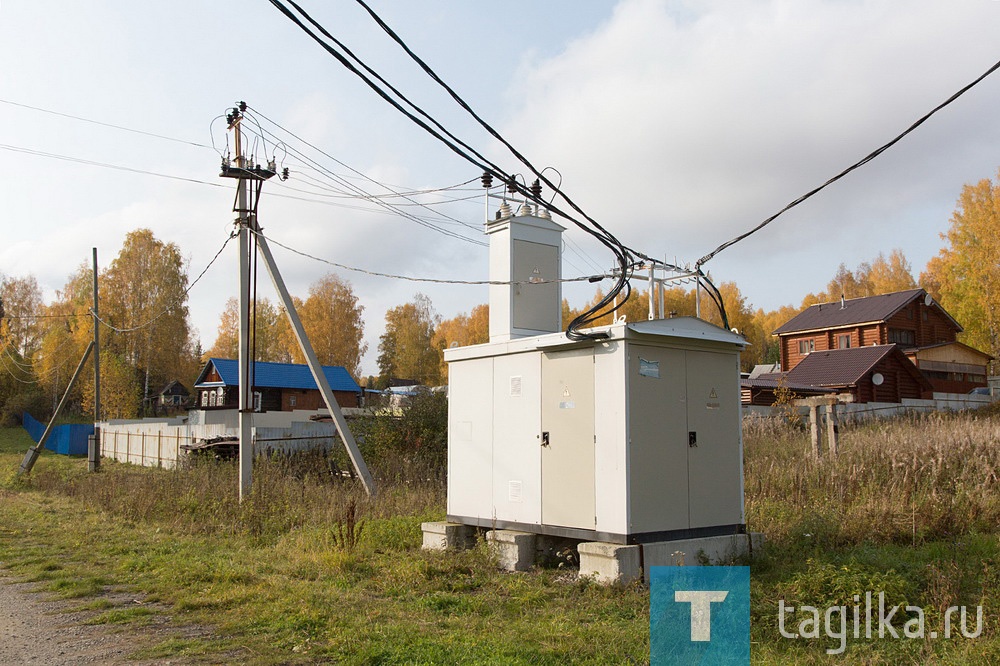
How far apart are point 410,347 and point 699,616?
66.5m

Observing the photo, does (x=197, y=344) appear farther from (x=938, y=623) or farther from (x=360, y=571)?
(x=938, y=623)

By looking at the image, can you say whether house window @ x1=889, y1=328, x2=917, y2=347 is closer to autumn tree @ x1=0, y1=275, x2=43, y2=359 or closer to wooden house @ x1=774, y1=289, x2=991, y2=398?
wooden house @ x1=774, y1=289, x2=991, y2=398

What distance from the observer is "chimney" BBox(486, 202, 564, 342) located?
9.95m

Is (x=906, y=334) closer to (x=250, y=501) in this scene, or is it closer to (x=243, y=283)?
(x=243, y=283)

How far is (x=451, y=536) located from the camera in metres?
9.12

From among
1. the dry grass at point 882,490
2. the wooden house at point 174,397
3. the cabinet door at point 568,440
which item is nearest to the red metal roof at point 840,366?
the dry grass at point 882,490

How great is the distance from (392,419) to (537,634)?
13.1 metres

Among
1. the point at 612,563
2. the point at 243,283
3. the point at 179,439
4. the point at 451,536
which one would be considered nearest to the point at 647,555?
the point at 612,563

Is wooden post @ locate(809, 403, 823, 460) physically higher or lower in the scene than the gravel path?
higher

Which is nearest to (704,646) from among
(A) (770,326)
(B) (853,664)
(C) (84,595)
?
(B) (853,664)

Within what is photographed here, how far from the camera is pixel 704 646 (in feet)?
18.2

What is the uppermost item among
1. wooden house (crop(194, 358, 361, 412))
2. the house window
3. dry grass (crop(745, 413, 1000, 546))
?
the house window

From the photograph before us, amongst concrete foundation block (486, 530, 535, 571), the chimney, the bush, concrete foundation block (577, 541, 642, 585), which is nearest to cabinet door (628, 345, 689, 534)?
concrete foundation block (577, 541, 642, 585)

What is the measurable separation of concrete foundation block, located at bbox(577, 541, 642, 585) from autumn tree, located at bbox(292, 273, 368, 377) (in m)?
53.8
